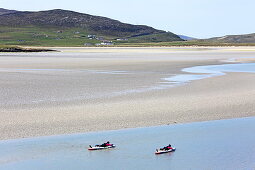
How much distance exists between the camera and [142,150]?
48.0 ft

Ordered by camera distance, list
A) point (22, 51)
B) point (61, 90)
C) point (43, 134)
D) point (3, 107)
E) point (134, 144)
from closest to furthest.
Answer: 1. point (134, 144)
2. point (43, 134)
3. point (3, 107)
4. point (61, 90)
5. point (22, 51)

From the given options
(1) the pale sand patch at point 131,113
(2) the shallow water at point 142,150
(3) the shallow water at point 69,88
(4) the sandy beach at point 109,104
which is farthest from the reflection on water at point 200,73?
(2) the shallow water at point 142,150

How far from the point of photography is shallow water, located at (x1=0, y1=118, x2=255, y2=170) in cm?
1315

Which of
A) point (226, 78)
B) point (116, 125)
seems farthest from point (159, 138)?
point (226, 78)

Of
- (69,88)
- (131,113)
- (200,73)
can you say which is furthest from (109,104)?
(200,73)

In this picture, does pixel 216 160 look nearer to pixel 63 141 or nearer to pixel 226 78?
pixel 63 141

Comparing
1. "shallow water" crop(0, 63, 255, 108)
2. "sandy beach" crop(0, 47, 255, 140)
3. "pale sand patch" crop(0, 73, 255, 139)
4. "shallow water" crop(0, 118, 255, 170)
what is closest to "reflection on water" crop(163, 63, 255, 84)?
"shallow water" crop(0, 63, 255, 108)

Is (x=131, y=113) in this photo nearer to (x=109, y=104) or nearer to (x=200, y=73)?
(x=109, y=104)

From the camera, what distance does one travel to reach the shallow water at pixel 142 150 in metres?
13.1

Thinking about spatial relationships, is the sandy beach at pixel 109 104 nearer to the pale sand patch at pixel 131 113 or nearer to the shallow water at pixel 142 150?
the pale sand patch at pixel 131 113

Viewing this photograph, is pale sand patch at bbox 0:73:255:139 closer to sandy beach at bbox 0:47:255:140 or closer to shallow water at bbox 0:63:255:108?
sandy beach at bbox 0:47:255:140

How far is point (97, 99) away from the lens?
23625 mm

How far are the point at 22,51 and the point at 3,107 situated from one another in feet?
267

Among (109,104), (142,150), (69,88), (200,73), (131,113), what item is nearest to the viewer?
(142,150)
